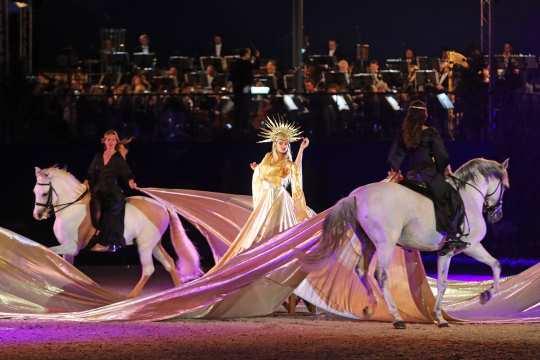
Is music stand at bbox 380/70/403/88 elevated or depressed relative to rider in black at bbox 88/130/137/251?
elevated

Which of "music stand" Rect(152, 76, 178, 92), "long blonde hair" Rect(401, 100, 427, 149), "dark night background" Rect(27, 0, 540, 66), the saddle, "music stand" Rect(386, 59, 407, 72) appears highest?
"dark night background" Rect(27, 0, 540, 66)

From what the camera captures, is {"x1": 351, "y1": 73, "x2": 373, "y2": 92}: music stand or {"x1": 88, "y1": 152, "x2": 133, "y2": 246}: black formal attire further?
{"x1": 351, "y1": 73, "x2": 373, "y2": 92}: music stand

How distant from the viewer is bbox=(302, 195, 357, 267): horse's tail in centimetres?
1109

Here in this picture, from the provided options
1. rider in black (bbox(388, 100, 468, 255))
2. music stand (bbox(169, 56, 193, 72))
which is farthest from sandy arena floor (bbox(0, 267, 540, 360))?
music stand (bbox(169, 56, 193, 72))

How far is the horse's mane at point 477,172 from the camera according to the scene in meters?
11.5

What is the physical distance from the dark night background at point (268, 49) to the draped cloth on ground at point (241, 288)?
668cm

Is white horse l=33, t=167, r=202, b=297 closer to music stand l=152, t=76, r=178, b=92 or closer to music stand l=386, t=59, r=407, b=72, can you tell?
music stand l=152, t=76, r=178, b=92

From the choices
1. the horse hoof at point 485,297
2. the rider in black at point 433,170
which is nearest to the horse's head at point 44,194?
the rider in black at point 433,170

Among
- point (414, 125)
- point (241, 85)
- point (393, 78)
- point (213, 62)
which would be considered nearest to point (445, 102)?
point (393, 78)

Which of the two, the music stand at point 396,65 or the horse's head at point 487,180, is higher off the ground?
the music stand at point 396,65

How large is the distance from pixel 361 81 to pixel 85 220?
10093mm

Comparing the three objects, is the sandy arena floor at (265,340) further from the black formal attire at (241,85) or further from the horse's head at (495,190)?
the black formal attire at (241,85)

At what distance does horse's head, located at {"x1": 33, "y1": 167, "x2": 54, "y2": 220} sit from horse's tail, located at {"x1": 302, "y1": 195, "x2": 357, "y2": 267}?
348 cm

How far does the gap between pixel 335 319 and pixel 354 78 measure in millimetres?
11437
